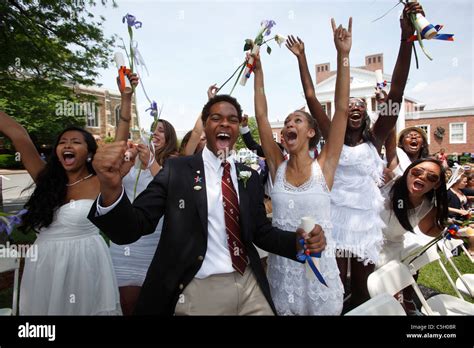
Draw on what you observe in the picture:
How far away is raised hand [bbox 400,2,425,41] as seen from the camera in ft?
7.36

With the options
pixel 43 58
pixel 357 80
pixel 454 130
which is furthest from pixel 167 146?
pixel 454 130

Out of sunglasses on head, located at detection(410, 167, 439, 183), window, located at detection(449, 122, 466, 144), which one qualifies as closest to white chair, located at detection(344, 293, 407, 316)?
sunglasses on head, located at detection(410, 167, 439, 183)

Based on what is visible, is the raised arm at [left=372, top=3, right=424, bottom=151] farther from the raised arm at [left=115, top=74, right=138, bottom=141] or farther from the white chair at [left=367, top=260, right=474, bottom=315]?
the raised arm at [left=115, top=74, right=138, bottom=141]

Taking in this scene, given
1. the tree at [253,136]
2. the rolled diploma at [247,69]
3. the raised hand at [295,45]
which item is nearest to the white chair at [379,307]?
the rolled diploma at [247,69]

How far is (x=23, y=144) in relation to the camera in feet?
7.93

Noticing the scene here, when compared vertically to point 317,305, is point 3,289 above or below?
below

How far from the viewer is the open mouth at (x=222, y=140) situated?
6.54 feet

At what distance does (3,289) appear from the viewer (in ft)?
13.8

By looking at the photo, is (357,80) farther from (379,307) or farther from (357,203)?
(379,307)

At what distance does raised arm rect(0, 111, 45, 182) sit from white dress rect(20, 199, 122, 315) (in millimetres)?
528

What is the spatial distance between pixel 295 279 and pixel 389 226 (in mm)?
1171

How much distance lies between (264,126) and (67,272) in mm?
1945
